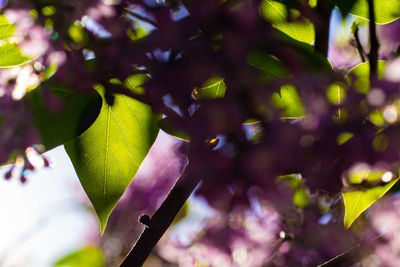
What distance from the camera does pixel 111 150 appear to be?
0.45 meters

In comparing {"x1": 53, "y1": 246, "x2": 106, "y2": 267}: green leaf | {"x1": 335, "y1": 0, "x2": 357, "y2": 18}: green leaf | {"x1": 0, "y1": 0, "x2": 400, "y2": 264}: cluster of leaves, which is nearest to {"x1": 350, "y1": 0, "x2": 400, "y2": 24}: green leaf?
{"x1": 335, "y1": 0, "x2": 357, "y2": 18}: green leaf

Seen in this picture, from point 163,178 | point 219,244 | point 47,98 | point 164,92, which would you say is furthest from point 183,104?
point 163,178

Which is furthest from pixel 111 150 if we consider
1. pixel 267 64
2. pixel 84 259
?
pixel 84 259

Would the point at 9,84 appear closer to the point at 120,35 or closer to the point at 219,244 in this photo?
the point at 120,35

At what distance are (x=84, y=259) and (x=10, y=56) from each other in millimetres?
861

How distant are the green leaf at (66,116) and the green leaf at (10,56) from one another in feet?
0.16

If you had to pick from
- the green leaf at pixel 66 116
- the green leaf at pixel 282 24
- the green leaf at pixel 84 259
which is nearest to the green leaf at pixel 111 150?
the green leaf at pixel 66 116

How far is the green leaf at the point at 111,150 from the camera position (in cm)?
45

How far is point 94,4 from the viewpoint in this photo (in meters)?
0.27

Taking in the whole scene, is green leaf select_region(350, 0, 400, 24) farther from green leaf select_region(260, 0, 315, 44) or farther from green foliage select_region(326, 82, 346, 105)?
green foliage select_region(326, 82, 346, 105)

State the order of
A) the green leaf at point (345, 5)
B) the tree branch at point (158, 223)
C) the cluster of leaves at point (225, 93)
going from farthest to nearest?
the green leaf at point (345, 5) < the tree branch at point (158, 223) < the cluster of leaves at point (225, 93)

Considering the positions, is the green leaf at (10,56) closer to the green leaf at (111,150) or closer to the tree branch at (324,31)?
the green leaf at (111,150)

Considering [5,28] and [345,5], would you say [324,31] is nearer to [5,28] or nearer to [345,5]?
[345,5]

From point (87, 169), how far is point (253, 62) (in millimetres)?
179
